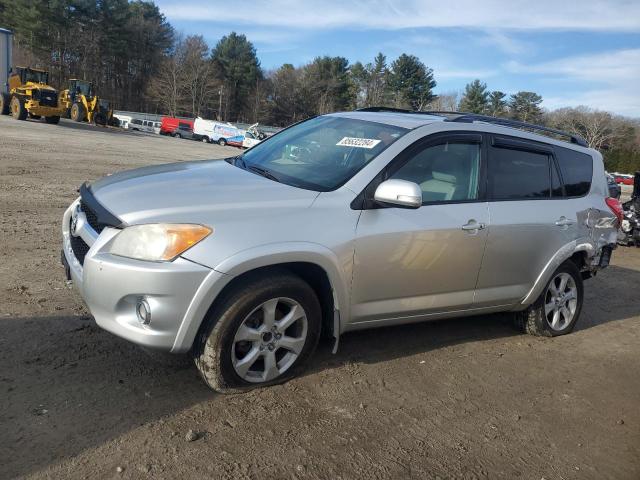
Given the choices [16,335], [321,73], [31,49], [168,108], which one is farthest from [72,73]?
[16,335]

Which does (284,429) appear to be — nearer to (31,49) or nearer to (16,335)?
(16,335)


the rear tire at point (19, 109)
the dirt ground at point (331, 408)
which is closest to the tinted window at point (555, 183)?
the dirt ground at point (331, 408)

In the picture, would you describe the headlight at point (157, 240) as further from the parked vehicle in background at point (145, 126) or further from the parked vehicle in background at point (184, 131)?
the parked vehicle in background at point (145, 126)

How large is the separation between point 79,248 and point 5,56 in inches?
1412

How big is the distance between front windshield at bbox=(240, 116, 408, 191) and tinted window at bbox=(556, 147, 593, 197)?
192cm

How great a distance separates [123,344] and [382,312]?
6.04 feet

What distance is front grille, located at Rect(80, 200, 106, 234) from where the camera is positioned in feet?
10.8

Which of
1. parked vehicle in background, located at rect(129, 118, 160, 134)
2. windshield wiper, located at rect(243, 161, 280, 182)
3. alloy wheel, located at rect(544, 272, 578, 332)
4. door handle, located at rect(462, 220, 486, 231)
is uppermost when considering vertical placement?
windshield wiper, located at rect(243, 161, 280, 182)

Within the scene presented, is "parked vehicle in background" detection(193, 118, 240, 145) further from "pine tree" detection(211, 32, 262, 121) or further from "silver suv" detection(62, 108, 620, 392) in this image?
"silver suv" detection(62, 108, 620, 392)

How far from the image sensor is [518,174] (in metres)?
4.64

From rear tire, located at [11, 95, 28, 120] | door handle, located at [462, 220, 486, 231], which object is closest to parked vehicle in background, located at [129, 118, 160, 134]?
rear tire, located at [11, 95, 28, 120]

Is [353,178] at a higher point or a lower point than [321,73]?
lower

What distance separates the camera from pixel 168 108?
8425 centimetres

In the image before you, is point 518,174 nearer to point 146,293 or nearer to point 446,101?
point 146,293
